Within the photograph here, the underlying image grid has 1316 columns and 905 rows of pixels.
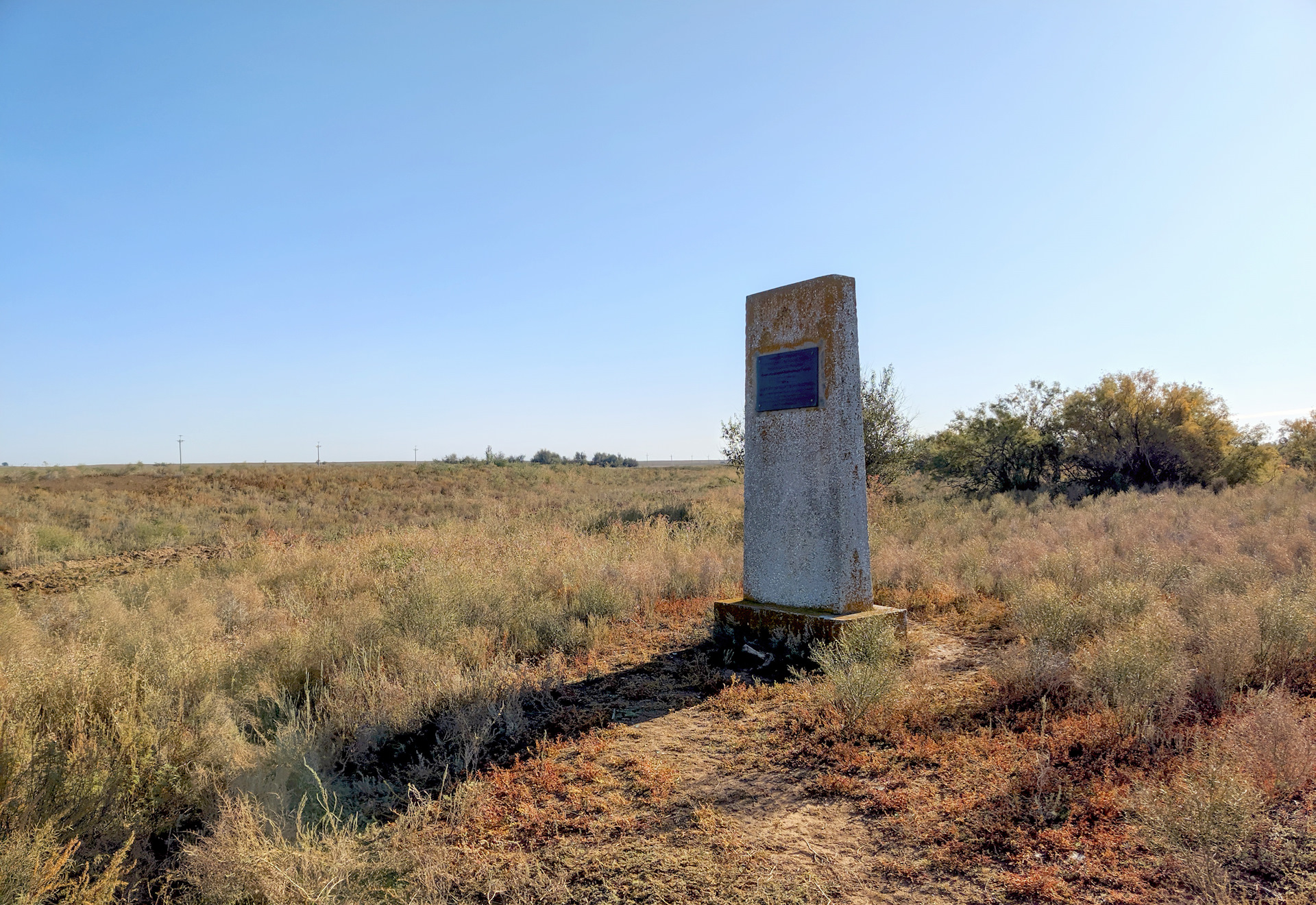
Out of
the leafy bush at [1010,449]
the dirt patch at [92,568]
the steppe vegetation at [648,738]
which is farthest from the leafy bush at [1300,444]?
the dirt patch at [92,568]

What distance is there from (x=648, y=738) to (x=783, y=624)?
6.29 ft

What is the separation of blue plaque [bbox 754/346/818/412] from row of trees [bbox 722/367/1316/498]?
974 cm

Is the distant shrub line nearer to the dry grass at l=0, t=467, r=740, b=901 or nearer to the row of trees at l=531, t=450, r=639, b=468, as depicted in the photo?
the row of trees at l=531, t=450, r=639, b=468

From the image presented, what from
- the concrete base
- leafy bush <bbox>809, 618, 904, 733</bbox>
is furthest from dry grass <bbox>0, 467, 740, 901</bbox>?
leafy bush <bbox>809, 618, 904, 733</bbox>

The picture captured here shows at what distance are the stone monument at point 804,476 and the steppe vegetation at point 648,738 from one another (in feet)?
1.90

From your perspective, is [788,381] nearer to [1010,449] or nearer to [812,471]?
[812,471]

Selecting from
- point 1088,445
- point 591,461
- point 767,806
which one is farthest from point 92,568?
point 591,461

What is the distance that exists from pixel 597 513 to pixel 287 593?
10575 millimetres

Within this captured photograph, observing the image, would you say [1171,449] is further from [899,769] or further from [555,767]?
[555,767]

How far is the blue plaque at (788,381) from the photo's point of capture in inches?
221

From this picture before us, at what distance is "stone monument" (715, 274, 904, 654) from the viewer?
17.9 feet

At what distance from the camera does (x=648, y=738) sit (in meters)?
4.07

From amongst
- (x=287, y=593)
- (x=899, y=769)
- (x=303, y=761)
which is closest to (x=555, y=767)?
(x=303, y=761)

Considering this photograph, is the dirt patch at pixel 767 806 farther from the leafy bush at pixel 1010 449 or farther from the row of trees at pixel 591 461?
the row of trees at pixel 591 461
